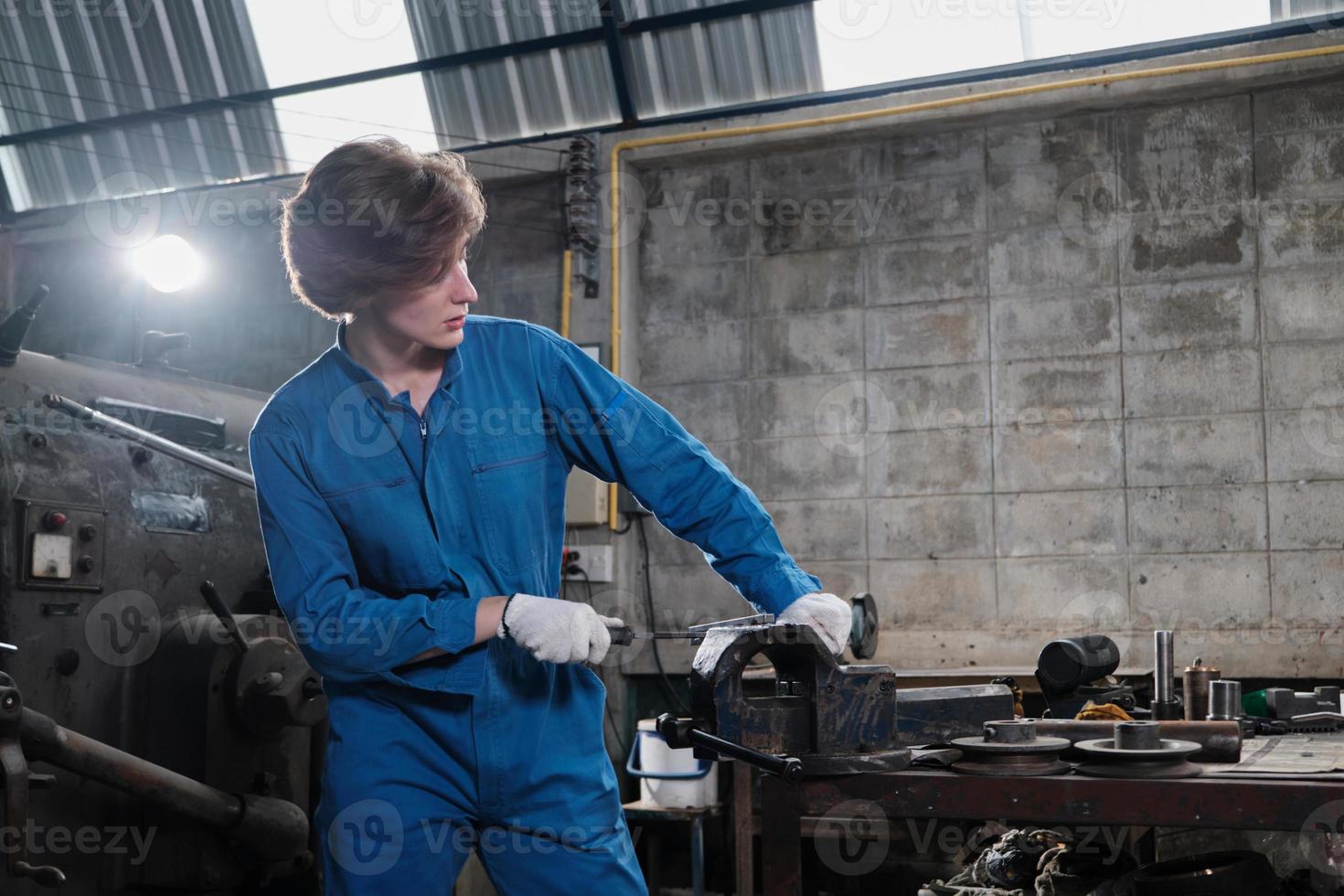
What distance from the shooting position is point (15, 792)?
2.08m

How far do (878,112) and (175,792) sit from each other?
2.95 meters

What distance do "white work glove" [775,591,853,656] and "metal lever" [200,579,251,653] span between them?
182 cm

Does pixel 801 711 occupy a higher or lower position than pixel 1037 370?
lower

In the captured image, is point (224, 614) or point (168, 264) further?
point (168, 264)

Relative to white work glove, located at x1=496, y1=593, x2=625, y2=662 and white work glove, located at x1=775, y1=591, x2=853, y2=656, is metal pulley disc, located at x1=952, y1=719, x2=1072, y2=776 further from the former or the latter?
white work glove, located at x1=496, y1=593, x2=625, y2=662

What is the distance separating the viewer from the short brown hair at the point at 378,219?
141 cm

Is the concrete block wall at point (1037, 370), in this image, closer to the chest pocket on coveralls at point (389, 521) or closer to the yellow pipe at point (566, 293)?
the yellow pipe at point (566, 293)

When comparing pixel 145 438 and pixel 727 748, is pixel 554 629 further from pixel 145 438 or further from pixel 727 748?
pixel 145 438

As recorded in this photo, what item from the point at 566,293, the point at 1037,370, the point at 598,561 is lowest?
the point at 598,561

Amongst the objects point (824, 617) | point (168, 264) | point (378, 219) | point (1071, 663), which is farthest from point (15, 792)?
point (168, 264)

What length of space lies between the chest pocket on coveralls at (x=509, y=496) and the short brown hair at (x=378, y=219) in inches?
8.7

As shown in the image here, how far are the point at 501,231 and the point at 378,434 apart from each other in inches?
123

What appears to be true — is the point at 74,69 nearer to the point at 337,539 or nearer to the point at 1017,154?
the point at 1017,154

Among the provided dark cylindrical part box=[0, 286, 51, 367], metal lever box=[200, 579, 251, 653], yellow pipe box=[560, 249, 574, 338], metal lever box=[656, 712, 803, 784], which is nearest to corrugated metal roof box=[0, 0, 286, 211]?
yellow pipe box=[560, 249, 574, 338]
